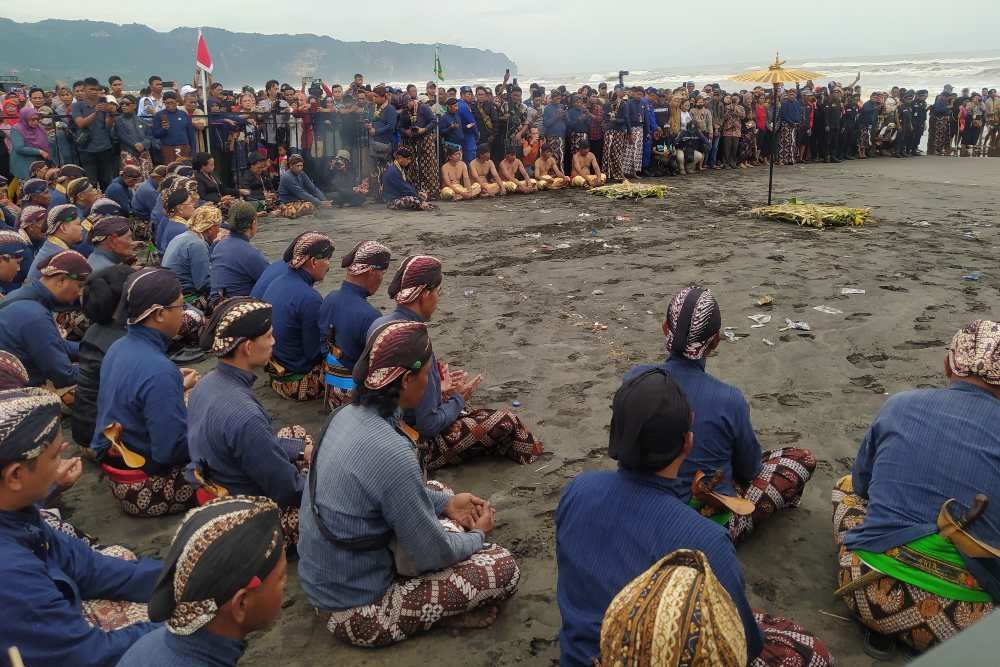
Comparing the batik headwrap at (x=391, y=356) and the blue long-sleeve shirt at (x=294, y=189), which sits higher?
the blue long-sleeve shirt at (x=294, y=189)

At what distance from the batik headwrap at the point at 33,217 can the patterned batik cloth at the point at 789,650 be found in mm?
7563

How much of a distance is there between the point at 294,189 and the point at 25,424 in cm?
1097

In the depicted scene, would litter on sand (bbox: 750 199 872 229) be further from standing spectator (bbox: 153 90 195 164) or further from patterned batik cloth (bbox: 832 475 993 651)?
standing spectator (bbox: 153 90 195 164)

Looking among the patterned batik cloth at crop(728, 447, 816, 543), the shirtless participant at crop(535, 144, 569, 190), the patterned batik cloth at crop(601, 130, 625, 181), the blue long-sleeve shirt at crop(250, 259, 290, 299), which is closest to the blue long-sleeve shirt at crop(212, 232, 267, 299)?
the blue long-sleeve shirt at crop(250, 259, 290, 299)

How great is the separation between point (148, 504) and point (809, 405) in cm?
437

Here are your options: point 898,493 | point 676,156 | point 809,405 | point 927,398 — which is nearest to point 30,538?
point 898,493

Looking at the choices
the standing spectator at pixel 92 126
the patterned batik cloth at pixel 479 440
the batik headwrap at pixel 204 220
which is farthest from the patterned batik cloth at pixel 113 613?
the standing spectator at pixel 92 126

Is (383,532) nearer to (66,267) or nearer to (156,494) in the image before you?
(156,494)

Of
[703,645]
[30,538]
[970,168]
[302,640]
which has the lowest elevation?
[302,640]

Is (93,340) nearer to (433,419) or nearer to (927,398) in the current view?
(433,419)

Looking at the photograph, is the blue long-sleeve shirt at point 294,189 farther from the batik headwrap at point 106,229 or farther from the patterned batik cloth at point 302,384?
the patterned batik cloth at point 302,384

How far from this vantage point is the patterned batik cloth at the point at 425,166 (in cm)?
1410

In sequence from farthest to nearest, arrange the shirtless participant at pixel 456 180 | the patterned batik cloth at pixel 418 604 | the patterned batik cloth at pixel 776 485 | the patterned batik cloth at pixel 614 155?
the patterned batik cloth at pixel 614 155 < the shirtless participant at pixel 456 180 < the patterned batik cloth at pixel 776 485 < the patterned batik cloth at pixel 418 604

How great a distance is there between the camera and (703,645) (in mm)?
1453
